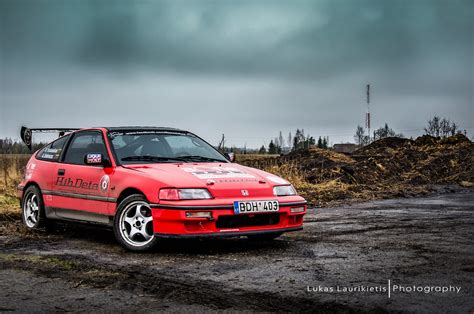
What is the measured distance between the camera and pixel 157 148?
8047 millimetres

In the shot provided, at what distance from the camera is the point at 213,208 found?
671cm

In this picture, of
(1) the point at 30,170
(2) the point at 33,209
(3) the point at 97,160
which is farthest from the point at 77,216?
(1) the point at 30,170

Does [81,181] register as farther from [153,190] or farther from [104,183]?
[153,190]

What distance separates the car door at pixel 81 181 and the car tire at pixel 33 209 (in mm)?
392

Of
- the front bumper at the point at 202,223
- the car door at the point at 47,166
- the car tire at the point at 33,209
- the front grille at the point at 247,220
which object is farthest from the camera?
the car tire at the point at 33,209

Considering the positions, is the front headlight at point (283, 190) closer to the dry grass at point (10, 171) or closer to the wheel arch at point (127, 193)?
the wheel arch at point (127, 193)

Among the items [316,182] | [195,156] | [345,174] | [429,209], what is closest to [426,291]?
[195,156]

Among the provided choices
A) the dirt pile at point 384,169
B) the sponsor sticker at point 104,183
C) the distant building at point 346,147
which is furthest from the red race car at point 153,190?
the distant building at point 346,147

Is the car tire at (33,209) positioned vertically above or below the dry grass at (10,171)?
below

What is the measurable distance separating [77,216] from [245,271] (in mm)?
3068

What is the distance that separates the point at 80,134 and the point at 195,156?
1.73 metres

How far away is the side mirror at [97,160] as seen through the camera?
761 cm

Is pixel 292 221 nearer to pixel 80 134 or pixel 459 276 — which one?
pixel 459 276

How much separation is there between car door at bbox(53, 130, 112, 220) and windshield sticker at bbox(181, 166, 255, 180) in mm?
1050
